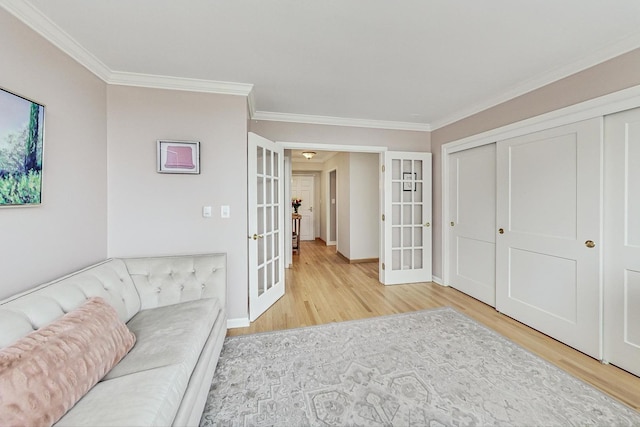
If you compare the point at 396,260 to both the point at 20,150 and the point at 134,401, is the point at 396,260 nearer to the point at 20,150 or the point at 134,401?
the point at 134,401

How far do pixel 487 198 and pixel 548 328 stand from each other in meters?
1.42

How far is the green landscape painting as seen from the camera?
133 centimetres

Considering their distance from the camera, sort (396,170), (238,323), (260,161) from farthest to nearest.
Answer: (396,170) < (260,161) < (238,323)

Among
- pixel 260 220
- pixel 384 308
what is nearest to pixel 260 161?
pixel 260 220

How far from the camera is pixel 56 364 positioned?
0.99 meters

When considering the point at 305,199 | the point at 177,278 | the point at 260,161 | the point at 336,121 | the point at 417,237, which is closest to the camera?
the point at 177,278

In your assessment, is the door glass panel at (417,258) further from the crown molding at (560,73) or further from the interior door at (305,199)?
the interior door at (305,199)

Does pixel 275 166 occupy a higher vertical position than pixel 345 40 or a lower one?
lower

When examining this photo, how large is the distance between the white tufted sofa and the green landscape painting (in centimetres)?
54

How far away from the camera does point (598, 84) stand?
6.40 feet

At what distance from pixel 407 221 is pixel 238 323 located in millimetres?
2727

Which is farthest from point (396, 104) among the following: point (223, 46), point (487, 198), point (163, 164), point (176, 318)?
point (176, 318)

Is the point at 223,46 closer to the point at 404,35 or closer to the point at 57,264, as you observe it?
the point at 404,35

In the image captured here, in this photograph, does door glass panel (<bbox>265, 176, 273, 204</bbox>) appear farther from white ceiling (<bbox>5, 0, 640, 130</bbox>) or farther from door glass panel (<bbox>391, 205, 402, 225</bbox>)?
door glass panel (<bbox>391, 205, 402, 225</bbox>)
